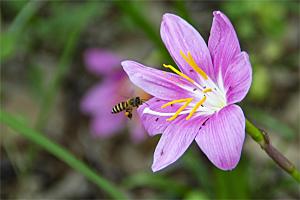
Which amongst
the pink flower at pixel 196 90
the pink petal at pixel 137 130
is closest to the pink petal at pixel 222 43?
the pink flower at pixel 196 90

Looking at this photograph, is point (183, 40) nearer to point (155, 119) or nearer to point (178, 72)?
point (178, 72)

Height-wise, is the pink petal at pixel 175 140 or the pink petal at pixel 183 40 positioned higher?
the pink petal at pixel 183 40

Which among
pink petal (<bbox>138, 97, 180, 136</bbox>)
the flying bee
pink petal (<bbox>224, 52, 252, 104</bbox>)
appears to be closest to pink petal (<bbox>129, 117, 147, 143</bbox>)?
the flying bee

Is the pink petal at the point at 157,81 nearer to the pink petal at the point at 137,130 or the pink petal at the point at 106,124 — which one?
the pink petal at the point at 137,130

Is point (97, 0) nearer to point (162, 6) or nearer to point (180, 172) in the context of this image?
point (162, 6)

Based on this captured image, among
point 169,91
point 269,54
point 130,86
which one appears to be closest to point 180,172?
point 130,86

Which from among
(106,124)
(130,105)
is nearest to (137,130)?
(106,124)

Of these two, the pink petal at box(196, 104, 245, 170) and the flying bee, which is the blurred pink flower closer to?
the flying bee
